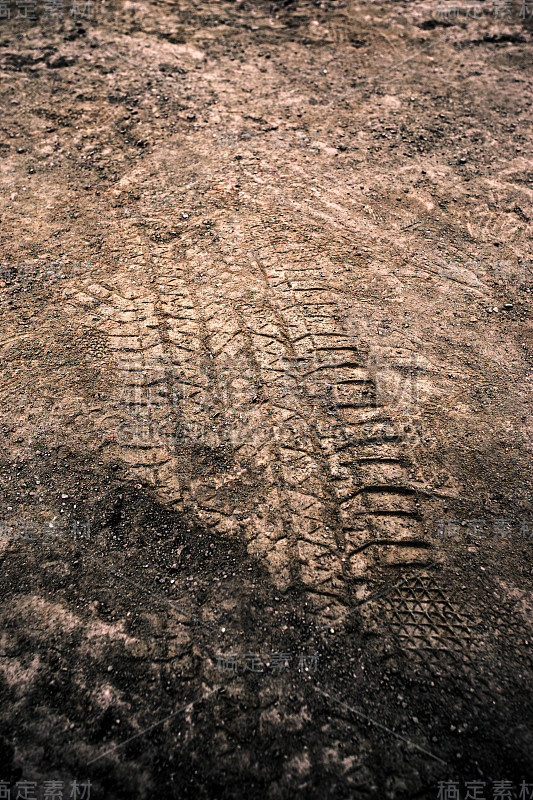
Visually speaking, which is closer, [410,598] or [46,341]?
[410,598]

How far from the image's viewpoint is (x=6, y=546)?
2.55 meters

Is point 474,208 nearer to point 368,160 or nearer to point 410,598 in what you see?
point 368,160

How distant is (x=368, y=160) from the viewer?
4.34 metres

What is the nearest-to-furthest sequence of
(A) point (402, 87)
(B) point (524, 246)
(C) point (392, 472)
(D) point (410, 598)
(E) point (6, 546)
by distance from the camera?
(D) point (410, 598) → (E) point (6, 546) → (C) point (392, 472) → (B) point (524, 246) → (A) point (402, 87)

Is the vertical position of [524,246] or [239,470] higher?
[524,246]

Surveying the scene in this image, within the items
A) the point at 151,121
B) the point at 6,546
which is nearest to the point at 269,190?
the point at 151,121

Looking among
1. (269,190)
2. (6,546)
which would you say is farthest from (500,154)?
(6,546)

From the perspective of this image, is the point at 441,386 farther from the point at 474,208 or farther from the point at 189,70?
the point at 189,70

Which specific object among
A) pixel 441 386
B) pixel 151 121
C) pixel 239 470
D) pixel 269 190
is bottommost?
pixel 239 470

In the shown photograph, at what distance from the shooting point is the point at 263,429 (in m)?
2.87

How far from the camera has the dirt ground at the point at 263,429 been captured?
6.88ft

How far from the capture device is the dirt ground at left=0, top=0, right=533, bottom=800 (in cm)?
210

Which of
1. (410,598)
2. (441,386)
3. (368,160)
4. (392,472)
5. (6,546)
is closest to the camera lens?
(410,598)

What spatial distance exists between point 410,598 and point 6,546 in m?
2.03
